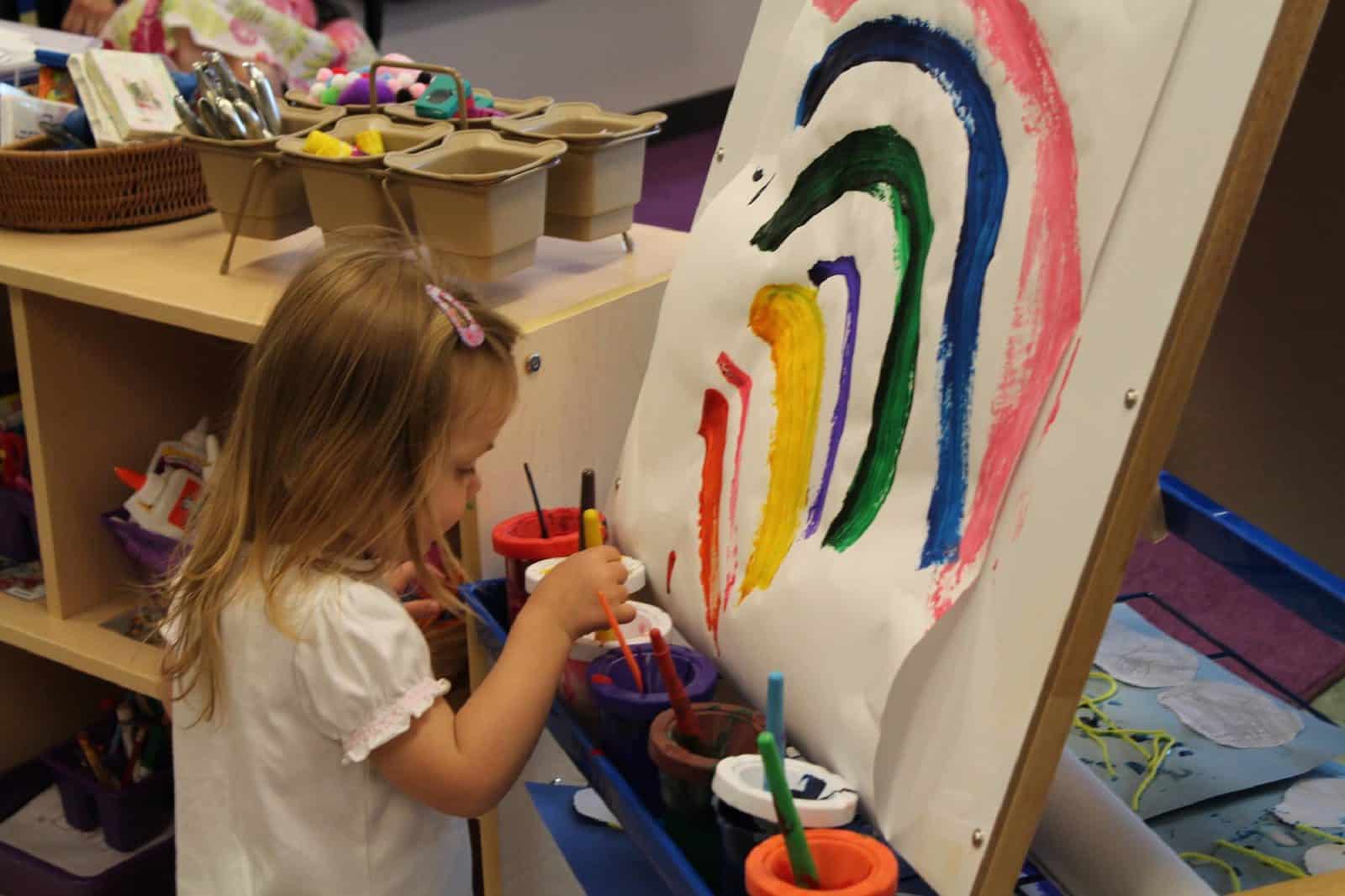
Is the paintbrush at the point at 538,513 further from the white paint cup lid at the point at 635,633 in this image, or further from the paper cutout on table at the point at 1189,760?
the paper cutout on table at the point at 1189,760

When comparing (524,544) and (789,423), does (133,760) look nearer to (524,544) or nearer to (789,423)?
(524,544)

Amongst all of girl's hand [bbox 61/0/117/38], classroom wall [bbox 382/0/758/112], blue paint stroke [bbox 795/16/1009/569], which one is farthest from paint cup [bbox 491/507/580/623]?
classroom wall [bbox 382/0/758/112]

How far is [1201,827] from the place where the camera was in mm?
989

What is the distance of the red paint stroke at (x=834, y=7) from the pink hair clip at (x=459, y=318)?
0.99 feet

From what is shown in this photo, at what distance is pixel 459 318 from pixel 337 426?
0.10 meters

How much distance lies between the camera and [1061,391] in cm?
68

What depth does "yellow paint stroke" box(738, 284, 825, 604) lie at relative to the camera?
34.2 inches

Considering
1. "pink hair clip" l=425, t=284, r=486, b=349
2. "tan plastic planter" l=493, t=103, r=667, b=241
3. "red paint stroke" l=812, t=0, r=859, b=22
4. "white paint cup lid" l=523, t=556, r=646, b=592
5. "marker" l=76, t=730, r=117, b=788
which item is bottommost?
"marker" l=76, t=730, r=117, b=788

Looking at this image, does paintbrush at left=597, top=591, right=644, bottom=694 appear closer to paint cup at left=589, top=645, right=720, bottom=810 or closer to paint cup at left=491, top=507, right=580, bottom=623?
paint cup at left=589, top=645, right=720, bottom=810

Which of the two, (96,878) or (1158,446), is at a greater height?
(1158,446)

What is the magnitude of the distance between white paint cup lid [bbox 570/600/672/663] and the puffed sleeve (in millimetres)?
98

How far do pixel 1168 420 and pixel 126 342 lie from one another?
1.11m

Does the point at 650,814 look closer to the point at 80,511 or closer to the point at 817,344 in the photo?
the point at 817,344

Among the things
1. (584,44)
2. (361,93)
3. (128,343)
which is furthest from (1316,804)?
(584,44)
